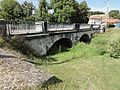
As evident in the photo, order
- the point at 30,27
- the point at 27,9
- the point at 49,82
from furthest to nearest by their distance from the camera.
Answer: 1. the point at 27,9
2. the point at 30,27
3. the point at 49,82

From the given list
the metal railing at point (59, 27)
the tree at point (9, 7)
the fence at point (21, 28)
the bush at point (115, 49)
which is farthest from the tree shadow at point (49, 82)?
the tree at point (9, 7)

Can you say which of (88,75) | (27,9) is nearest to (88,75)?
(88,75)

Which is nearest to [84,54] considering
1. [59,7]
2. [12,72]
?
[12,72]

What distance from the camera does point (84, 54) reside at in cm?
1789

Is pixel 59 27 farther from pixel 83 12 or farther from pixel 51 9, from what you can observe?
pixel 83 12

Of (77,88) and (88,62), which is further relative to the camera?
(88,62)

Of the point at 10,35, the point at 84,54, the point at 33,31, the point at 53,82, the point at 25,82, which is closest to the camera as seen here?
the point at 25,82

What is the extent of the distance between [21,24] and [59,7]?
26562 mm

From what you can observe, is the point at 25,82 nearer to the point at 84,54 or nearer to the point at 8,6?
the point at 84,54

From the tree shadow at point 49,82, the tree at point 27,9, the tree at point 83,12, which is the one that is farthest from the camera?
the tree at point 27,9

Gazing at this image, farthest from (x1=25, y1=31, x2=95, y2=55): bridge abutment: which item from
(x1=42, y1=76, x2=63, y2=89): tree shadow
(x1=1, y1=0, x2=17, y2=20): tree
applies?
(x1=1, y1=0, x2=17, y2=20): tree

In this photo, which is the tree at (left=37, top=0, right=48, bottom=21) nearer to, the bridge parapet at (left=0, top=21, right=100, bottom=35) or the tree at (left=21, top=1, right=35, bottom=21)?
the tree at (left=21, top=1, right=35, bottom=21)

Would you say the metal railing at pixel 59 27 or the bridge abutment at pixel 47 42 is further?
the metal railing at pixel 59 27

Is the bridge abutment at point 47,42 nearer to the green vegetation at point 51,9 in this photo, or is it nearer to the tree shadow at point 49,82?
the tree shadow at point 49,82
